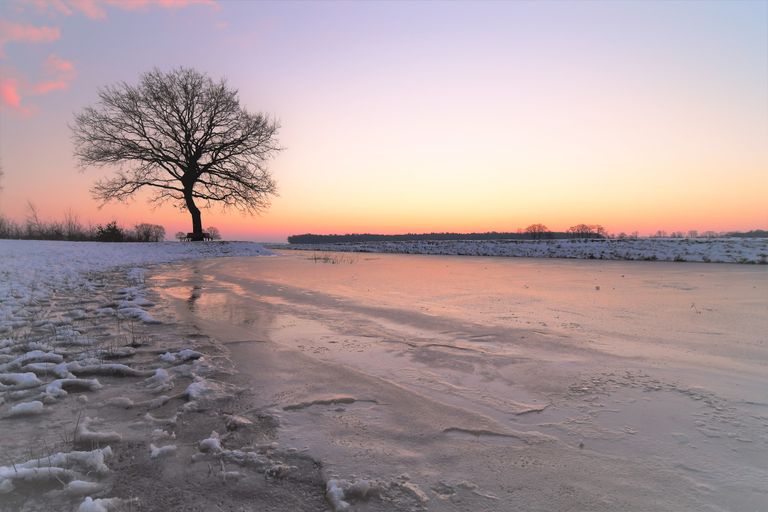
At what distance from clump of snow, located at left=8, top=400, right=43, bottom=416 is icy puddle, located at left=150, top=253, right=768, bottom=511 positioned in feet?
4.95

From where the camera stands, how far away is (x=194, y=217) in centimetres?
2906

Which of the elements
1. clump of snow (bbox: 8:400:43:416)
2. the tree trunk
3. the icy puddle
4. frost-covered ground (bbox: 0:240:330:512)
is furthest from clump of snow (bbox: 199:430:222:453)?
the tree trunk

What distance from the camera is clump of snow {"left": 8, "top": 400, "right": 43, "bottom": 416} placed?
3.05 meters

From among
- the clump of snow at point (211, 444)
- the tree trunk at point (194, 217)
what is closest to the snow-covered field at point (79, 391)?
the clump of snow at point (211, 444)

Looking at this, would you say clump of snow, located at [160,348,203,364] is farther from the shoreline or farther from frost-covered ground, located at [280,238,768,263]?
frost-covered ground, located at [280,238,768,263]

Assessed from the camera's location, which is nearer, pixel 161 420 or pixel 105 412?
pixel 161 420

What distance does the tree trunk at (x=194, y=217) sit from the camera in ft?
92.5

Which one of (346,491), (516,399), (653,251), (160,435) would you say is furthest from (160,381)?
(653,251)

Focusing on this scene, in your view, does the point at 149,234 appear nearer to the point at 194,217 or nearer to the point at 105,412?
the point at 194,217

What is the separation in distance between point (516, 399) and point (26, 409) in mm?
3760

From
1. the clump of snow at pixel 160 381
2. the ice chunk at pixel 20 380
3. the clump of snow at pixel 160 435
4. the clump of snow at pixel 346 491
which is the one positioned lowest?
the clump of snow at pixel 346 491

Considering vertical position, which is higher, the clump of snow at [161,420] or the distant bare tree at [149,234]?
the distant bare tree at [149,234]

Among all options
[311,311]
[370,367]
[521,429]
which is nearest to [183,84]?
[311,311]

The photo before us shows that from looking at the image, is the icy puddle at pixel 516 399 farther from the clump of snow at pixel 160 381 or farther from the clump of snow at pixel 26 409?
the clump of snow at pixel 26 409
